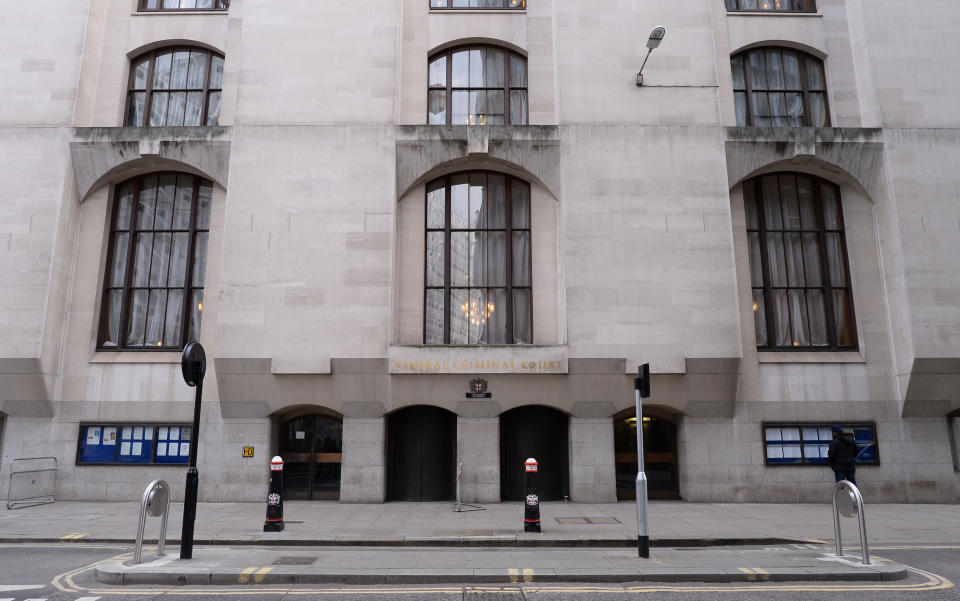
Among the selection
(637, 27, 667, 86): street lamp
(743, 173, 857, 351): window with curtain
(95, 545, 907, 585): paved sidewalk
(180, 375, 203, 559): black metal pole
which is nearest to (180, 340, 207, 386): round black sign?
(180, 375, 203, 559): black metal pole

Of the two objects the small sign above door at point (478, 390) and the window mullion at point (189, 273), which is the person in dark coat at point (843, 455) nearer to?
the small sign above door at point (478, 390)

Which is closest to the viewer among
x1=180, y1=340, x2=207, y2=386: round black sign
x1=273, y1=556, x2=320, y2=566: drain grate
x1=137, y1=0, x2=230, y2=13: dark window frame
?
x1=273, y1=556, x2=320, y2=566: drain grate

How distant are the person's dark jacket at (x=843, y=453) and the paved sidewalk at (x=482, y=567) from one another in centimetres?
438

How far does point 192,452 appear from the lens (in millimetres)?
9336

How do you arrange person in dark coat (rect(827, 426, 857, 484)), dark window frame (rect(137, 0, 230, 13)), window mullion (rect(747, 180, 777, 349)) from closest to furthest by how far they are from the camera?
person in dark coat (rect(827, 426, 857, 484)) < window mullion (rect(747, 180, 777, 349)) < dark window frame (rect(137, 0, 230, 13))

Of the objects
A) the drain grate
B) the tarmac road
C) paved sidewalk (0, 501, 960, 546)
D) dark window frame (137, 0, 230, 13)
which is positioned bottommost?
the tarmac road

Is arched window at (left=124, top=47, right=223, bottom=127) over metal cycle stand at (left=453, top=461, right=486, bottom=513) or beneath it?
over

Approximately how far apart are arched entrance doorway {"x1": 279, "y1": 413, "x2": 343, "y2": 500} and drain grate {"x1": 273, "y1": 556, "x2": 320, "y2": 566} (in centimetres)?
671

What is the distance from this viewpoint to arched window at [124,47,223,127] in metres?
18.5

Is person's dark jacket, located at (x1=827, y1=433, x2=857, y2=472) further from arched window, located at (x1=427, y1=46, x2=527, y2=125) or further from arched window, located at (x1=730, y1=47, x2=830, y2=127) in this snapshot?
arched window, located at (x1=427, y1=46, x2=527, y2=125)

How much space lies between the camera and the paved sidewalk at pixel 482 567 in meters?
8.17

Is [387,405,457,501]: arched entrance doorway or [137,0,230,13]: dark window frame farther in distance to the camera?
[137,0,230,13]: dark window frame

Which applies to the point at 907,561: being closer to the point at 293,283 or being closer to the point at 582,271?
the point at 582,271

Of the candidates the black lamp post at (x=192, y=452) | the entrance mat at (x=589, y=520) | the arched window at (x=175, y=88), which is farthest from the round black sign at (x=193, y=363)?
the arched window at (x=175, y=88)
